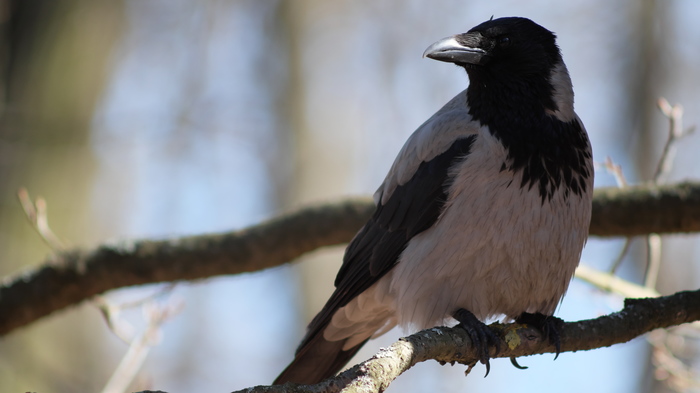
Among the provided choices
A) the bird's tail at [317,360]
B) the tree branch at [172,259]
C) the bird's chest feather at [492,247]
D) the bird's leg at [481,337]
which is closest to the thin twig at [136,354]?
the tree branch at [172,259]

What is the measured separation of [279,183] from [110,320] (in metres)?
6.15

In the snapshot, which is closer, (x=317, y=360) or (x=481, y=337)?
(x=481, y=337)

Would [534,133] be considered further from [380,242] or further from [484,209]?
[380,242]

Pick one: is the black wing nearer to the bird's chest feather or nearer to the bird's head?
the bird's chest feather

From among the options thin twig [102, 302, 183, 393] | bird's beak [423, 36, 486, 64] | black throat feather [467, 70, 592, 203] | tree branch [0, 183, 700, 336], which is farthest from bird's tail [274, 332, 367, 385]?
bird's beak [423, 36, 486, 64]

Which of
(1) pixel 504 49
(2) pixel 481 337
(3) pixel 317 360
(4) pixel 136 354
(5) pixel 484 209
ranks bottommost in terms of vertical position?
(4) pixel 136 354

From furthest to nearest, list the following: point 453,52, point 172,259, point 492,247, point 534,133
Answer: point 172,259 → point 453,52 → point 534,133 → point 492,247

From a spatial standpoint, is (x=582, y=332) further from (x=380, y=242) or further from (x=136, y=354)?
(x=136, y=354)

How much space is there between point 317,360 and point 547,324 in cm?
145

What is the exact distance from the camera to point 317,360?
4.69m

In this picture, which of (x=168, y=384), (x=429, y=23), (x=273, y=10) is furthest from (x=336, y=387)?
(x=168, y=384)

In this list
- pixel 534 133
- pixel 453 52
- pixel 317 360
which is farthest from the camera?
pixel 317 360

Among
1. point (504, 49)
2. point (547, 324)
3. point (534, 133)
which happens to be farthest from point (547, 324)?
point (504, 49)

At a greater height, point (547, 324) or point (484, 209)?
point (484, 209)
